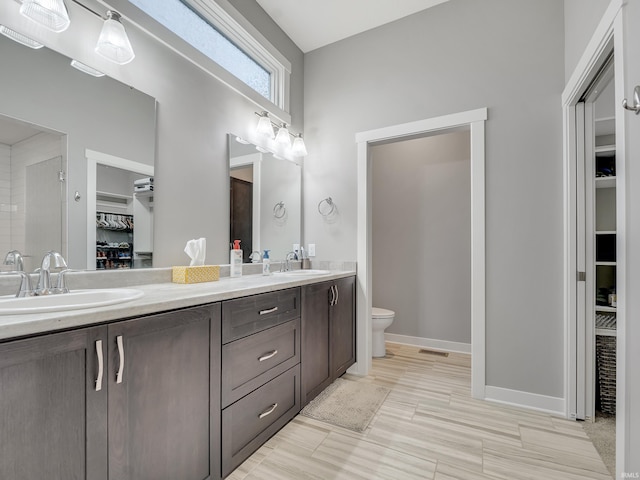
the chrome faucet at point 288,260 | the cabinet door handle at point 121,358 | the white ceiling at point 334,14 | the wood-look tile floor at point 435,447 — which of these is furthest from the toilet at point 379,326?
the white ceiling at point 334,14

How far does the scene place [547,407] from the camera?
2066 mm

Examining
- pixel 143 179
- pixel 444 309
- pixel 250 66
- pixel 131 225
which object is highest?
pixel 250 66

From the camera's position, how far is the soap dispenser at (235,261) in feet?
7.20

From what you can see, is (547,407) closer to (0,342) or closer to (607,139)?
(607,139)

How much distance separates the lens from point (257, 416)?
1.56 m

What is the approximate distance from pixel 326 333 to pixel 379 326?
0.93 metres

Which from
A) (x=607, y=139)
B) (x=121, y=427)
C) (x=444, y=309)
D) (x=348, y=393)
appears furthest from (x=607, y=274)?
(x=121, y=427)

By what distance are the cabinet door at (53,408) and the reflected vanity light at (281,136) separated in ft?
6.43

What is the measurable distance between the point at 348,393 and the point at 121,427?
163 cm

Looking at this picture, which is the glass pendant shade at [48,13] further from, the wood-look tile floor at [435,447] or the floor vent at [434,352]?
the floor vent at [434,352]

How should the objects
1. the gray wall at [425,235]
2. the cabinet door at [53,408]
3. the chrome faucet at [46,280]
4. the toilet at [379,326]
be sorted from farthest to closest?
the gray wall at [425,235], the toilet at [379,326], the chrome faucet at [46,280], the cabinet door at [53,408]

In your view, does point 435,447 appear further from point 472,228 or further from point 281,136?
point 281,136

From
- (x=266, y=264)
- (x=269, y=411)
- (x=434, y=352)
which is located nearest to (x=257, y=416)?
(x=269, y=411)

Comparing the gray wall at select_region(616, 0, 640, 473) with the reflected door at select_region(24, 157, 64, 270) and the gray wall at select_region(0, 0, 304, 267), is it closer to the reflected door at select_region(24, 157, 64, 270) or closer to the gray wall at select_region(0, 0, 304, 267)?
the gray wall at select_region(0, 0, 304, 267)
